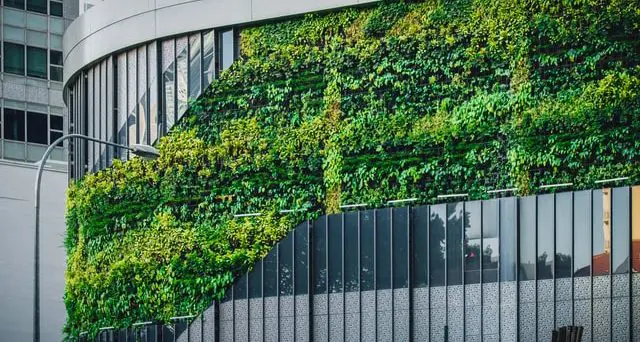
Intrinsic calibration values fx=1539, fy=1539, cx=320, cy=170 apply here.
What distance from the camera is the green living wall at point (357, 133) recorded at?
3928 centimetres

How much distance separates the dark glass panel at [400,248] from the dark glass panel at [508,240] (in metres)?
2.95

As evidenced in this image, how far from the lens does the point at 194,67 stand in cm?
4616

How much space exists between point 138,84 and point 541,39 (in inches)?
547

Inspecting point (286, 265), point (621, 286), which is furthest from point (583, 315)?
point (286, 265)

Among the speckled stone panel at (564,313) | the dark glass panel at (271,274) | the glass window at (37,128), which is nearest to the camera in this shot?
the speckled stone panel at (564,313)

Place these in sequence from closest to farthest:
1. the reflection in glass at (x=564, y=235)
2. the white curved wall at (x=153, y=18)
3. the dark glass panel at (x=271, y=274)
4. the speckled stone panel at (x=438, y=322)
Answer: the reflection in glass at (x=564, y=235) < the speckled stone panel at (x=438, y=322) < the dark glass panel at (x=271, y=274) < the white curved wall at (x=153, y=18)

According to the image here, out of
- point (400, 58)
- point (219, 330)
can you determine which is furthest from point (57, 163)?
point (400, 58)

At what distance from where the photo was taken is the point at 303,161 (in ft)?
142

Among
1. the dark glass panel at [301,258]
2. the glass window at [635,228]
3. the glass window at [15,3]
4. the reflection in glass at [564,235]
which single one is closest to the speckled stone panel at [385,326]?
the dark glass panel at [301,258]

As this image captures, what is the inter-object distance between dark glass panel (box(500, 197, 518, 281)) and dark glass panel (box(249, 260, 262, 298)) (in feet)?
26.5

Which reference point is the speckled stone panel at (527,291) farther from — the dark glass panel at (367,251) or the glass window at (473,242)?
the dark glass panel at (367,251)

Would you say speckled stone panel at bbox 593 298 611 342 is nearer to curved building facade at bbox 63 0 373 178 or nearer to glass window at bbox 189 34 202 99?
curved building facade at bbox 63 0 373 178

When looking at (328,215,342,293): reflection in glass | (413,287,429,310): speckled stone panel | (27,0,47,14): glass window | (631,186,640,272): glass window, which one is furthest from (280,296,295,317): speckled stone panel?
(27,0,47,14): glass window

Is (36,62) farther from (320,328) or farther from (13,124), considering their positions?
(320,328)
